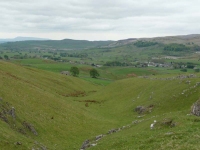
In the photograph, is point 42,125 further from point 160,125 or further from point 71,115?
point 160,125

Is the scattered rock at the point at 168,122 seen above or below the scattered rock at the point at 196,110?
below

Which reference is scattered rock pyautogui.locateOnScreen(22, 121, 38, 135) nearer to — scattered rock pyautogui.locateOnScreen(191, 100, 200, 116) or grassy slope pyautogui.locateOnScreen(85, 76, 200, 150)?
grassy slope pyautogui.locateOnScreen(85, 76, 200, 150)

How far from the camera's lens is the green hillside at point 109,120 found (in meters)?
29.5

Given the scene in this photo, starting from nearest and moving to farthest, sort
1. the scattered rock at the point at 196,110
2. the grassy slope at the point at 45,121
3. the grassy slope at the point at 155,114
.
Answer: the grassy slope at the point at 155,114 < the grassy slope at the point at 45,121 < the scattered rock at the point at 196,110

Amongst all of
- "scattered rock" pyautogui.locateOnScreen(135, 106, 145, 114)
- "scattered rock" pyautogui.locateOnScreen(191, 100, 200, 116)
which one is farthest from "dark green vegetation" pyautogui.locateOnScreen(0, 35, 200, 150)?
"scattered rock" pyautogui.locateOnScreen(191, 100, 200, 116)

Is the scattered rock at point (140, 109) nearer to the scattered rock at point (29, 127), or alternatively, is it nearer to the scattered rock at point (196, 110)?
the scattered rock at point (196, 110)

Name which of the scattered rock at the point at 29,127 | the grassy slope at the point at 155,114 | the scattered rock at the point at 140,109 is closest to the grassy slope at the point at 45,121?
the scattered rock at the point at 29,127

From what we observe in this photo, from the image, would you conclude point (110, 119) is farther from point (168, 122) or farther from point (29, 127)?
point (168, 122)

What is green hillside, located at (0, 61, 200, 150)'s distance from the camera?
29.5 meters

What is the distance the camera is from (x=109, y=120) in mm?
61000

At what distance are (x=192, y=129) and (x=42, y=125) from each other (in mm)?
29300

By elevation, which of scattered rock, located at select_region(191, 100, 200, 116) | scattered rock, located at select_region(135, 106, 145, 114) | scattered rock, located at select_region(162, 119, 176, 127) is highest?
scattered rock, located at select_region(191, 100, 200, 116)

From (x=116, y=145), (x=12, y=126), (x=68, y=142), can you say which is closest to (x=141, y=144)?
(x=116, y=145)

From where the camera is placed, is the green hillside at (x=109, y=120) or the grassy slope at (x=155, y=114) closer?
the grassy slope at (x=155, y=114)
